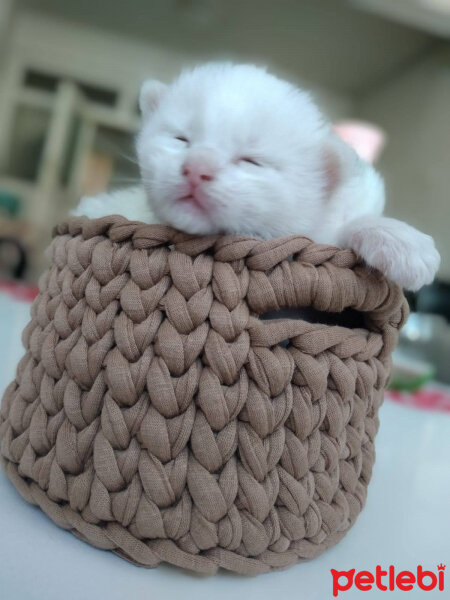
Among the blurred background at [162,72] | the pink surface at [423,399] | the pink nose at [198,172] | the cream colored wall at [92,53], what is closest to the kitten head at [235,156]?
the pink nose at [198,172]

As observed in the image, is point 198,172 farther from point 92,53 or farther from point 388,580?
point 92,53

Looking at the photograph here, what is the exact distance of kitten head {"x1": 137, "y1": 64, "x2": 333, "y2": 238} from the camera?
31cm

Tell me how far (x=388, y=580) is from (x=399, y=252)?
210 mm

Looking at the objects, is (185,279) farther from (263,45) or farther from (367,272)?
(263,45)

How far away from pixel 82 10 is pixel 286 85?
231 centimetres

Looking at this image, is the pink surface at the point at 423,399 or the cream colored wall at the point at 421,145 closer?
the pink surface at the point at 423,399

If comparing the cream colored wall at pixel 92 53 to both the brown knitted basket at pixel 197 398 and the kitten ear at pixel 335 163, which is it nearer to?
the kitten ear at pixel 335 163

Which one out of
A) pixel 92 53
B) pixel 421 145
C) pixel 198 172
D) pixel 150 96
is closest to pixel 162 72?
pixel 92 53

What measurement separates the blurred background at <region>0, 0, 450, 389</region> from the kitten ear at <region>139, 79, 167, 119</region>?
177 cm

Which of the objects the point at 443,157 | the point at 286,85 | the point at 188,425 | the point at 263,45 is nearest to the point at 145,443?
the point at 188,425

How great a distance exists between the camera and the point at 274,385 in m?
0.28

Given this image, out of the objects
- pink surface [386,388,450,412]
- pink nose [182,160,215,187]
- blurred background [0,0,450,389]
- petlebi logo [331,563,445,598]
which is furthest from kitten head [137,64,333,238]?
blurred background [0,0,450,389]

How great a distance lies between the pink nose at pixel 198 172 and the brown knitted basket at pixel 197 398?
3cm

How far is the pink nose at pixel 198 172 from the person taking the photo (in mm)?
306
